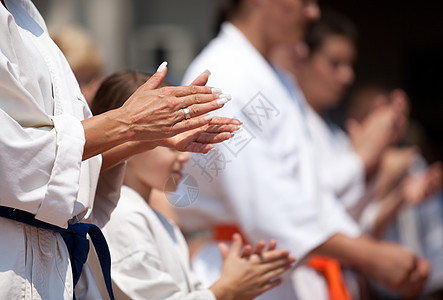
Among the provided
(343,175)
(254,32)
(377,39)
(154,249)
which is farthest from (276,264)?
(377,39)

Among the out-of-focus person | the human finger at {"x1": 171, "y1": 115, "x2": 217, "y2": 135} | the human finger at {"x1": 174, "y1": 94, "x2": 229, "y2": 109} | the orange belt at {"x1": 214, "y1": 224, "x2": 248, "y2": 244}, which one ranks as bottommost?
the orange belt at {"x1": 214, "y1": 224, "x2": 248, "y2": 244}

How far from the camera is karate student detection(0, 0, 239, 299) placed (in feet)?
4.44

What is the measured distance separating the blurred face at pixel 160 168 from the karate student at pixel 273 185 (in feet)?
1.17

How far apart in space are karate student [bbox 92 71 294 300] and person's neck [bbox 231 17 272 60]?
3.54 feet

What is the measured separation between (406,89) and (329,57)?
335 centimetres

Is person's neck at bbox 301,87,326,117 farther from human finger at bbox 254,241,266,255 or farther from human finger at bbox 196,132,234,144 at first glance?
human finger at bbox 196,132,234,144

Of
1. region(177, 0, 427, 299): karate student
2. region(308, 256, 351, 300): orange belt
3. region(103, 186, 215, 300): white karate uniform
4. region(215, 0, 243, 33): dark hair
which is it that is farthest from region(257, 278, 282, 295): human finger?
region(215, 0, 243, 33): dark hair

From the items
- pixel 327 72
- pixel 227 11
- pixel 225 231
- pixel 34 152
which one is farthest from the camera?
pixel 327 72

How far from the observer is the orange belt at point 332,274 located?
2777 mm

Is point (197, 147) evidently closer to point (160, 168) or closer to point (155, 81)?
point (155, 81)

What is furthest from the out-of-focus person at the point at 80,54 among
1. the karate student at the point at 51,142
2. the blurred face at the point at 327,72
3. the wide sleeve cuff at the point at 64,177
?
the wide sleeve cuff at the point at 64,177

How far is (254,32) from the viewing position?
2869mm

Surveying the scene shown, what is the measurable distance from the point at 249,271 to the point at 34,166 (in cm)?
77

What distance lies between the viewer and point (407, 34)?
713cm
